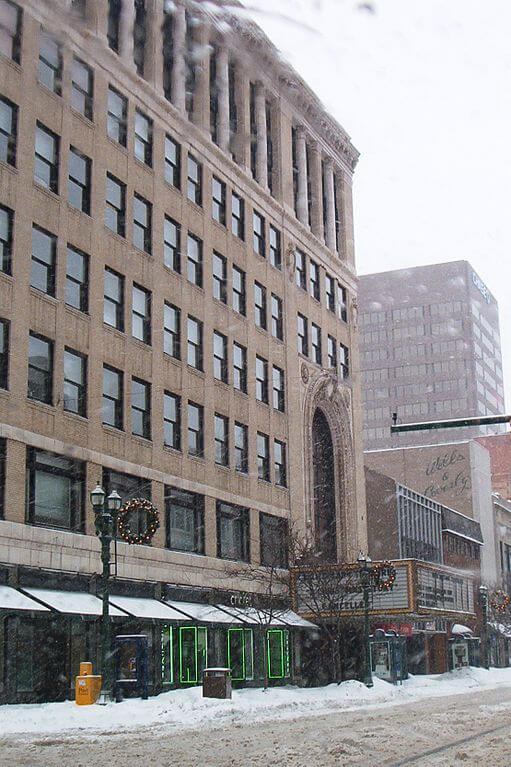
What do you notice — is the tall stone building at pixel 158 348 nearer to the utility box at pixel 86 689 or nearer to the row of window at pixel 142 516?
the row of window at pixel 142 516

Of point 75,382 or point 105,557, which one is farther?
point 75,382

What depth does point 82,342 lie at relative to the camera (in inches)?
1356

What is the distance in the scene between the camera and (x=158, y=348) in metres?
39.1

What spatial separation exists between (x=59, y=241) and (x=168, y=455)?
940 centimetres

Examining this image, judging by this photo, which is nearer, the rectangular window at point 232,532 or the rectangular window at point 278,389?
the rectangular window at point 232,532

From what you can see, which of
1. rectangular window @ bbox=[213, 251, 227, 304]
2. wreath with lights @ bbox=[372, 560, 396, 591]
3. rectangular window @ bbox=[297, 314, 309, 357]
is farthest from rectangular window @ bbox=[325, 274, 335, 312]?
wreath with lights @ bbox=[372, 560, 396, 591]

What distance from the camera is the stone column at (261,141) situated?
1992 inches

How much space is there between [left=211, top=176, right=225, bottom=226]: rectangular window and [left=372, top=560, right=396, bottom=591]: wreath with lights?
16.6m

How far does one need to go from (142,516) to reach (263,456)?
37.3 ft

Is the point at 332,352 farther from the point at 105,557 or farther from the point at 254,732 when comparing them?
the point at 254,732

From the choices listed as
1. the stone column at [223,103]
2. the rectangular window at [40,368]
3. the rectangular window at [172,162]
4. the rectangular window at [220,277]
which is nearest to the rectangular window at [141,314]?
the rectangular window at [40,368]

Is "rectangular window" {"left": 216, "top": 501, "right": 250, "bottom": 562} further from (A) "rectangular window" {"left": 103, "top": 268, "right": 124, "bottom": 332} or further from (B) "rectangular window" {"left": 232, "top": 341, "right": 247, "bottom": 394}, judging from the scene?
(A) "rectangular window" {"left": 103, "top": 268, "right": 124, "bottom": 332}

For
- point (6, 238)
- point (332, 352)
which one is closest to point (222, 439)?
point (332, 352)

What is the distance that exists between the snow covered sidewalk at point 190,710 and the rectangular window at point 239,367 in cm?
1352
